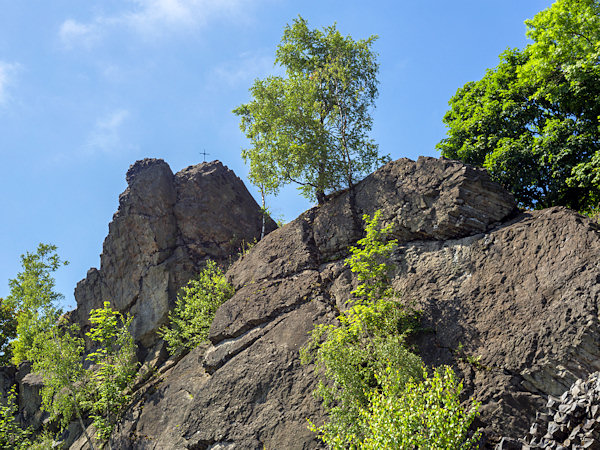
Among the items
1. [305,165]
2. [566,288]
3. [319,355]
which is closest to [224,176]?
[305,165]

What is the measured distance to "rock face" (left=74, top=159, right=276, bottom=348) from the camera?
1046 inches

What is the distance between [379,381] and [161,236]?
18668 millimetres

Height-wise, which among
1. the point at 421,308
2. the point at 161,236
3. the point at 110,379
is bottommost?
the point at 421,308

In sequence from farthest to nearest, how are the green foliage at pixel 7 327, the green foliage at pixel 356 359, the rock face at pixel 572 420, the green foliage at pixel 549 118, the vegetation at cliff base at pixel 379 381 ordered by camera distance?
the green foliage at pixel 7 327 → the green foliage at pixel 549 118 → the green foliage at pixel 356 359 → the vegetation at cliff base at pixel 379 381 → the rock face at pixel 572 420

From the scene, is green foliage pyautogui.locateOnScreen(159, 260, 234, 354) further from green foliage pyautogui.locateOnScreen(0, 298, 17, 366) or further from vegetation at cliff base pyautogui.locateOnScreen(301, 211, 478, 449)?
green foliage pyautogui.locateOnScreen(0, 298, 17, 366)

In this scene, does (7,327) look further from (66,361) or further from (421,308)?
(421,308)

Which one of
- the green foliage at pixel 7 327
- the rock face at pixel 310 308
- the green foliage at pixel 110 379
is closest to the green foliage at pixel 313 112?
the rock face at pixel 310 308

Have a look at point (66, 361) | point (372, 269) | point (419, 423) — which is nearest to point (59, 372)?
point (66, 361)

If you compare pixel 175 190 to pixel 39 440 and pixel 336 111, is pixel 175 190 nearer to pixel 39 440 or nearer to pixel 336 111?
pixel 336 111

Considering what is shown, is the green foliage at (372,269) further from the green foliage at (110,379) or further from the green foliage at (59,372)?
the green foliage at (59,372)

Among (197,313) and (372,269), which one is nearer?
(372,269)

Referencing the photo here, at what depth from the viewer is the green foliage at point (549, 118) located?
20719mm

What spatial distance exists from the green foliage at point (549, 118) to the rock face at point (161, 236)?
1446 cm

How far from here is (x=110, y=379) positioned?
21672 millimetres
